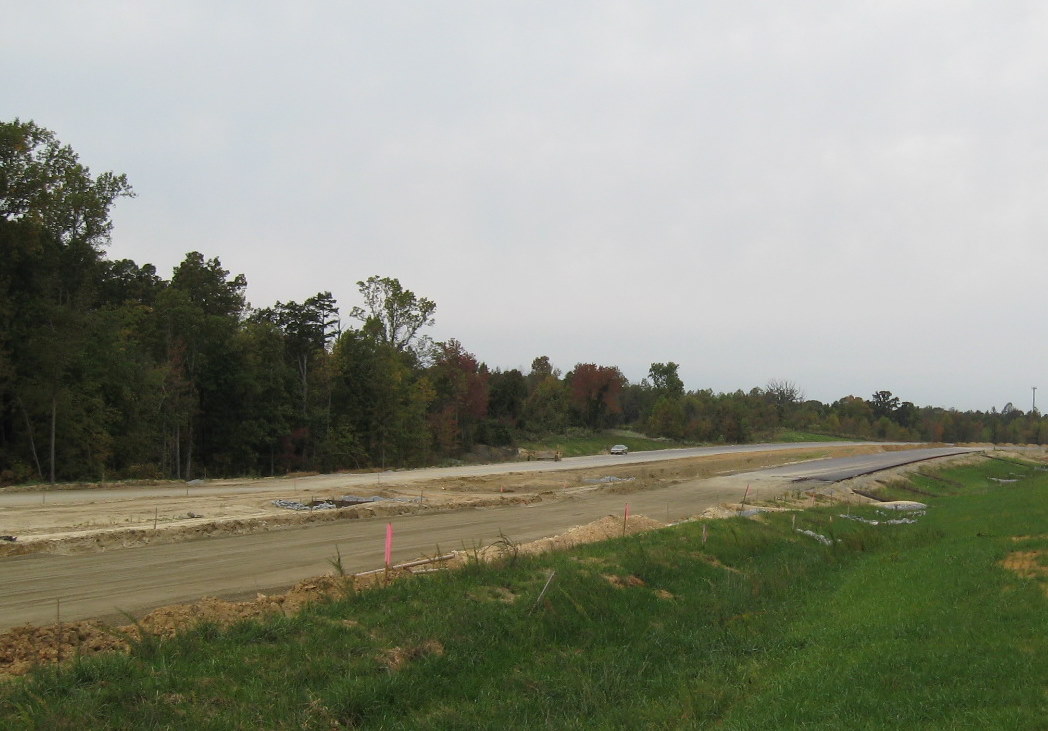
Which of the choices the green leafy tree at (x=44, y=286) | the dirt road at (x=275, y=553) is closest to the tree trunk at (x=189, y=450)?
the green leafy tree at (x=44, y=286)

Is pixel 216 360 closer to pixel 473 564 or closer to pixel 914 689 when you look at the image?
pixel 473 564

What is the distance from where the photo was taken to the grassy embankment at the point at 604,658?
8.02 m

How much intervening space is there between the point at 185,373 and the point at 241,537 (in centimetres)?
3714

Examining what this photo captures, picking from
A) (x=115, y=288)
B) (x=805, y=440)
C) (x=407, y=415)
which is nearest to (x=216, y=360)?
(x=115, y=288)

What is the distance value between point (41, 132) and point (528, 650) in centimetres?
4030

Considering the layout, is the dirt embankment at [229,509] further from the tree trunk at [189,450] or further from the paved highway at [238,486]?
the tree trunk at [189,450]

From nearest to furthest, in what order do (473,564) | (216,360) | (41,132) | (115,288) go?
1. (473,564)
2. (41,132)
3. (216,360)
4. (115,288)

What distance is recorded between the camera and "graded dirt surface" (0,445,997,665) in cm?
1397

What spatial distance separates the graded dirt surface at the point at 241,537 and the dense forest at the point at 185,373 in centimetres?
1183

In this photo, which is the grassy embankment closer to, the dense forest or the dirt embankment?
the dirt embankment

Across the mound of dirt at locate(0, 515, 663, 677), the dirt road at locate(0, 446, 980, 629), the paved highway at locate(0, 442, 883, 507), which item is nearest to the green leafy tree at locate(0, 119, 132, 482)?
the paved highway at locate(0, 442, 883, 507)

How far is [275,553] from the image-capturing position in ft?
65.4

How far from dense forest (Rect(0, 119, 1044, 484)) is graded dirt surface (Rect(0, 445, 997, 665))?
11.8 metres

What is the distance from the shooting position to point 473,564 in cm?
1484
